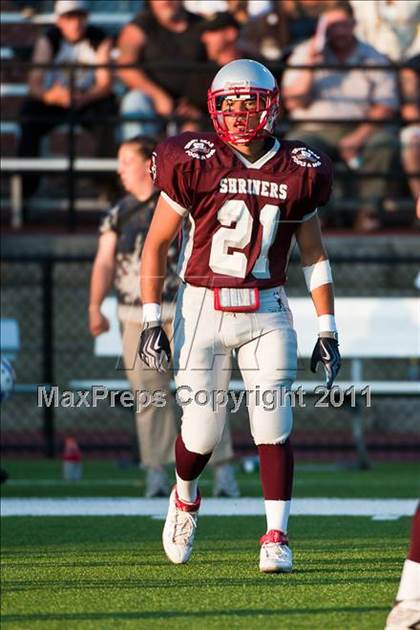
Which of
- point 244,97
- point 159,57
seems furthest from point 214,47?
point 244,97

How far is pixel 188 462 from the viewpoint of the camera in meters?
5.02

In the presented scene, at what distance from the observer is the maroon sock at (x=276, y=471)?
4.88 m

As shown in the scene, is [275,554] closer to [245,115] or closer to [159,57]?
[245,115]

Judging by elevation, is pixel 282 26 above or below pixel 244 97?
below

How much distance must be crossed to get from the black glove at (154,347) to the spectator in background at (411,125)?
20.8ft

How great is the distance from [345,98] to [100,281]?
4.16 m

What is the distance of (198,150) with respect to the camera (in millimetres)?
4895

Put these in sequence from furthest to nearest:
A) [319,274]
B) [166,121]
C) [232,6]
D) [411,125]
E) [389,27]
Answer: [389,27] → [232,6] → [411,125] → [166,121] → [319,274]

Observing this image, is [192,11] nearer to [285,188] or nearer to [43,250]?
[43,250]

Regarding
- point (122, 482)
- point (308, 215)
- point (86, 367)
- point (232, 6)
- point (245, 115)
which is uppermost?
point (245, 115)

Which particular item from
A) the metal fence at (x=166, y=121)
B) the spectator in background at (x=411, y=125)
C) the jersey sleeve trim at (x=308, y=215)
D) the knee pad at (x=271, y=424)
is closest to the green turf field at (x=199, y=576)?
the knee pad at (x=271, y=424)

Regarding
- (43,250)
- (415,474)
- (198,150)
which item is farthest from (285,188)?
(43,250)

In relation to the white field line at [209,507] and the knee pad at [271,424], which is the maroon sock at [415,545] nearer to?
the knee pad at [271,424]

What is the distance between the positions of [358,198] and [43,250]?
8.16 feet
